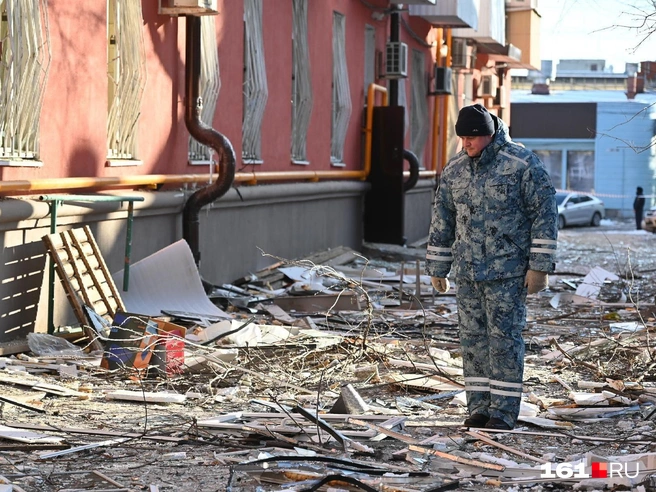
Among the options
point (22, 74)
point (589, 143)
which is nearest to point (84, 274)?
point (22, 74)

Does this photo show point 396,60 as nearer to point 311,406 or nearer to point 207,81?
point 207,81

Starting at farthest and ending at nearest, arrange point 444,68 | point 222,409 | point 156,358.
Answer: point 444,68
point 156,358
point 222,409

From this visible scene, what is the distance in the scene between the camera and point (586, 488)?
Result: 5582 millimetres

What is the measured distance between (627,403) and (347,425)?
2023mm

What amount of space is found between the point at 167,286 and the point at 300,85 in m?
7.05

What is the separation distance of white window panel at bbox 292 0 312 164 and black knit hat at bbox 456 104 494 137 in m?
10.6

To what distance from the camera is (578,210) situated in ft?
130

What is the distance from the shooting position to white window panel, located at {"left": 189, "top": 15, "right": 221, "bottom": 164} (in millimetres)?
13477

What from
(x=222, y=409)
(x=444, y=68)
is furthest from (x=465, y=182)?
(x=444, y=68)

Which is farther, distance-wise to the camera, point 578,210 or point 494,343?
point 578,210

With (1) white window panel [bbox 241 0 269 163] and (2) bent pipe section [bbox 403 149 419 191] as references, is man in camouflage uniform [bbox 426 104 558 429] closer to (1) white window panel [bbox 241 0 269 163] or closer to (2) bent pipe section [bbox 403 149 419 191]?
(1) white window panel [bbox 241 0 269 163]

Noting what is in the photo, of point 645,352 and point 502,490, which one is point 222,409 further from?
point 645,352

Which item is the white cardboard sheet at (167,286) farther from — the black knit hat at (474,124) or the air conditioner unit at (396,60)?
the air conditioner unit at (396,60)

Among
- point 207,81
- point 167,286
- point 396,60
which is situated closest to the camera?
point 167,286
